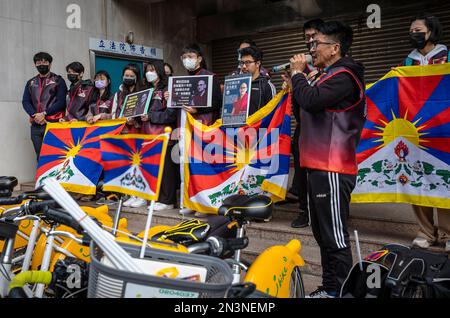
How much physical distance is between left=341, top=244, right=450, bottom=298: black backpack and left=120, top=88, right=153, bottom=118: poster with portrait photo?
4119 mm

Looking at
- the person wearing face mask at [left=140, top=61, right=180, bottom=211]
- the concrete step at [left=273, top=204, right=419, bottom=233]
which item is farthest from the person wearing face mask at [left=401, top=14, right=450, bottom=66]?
the person wearing face mask at [left=140, top=61, right=180, bottom=211]

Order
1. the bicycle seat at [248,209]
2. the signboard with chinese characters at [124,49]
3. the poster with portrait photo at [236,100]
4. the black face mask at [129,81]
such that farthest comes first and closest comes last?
the signboard with chinese characters at [124,49]
the black face mask at [129,81]
the poster with portrait photo at [236,100]
the bicycle seat at [248,209]

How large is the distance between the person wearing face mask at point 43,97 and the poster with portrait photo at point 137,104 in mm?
1693

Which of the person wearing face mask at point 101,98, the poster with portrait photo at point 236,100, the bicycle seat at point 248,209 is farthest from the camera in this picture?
the person wearing face mask at point 101,98

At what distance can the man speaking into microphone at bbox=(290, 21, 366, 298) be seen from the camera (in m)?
3.27

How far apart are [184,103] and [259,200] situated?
3.12 meters

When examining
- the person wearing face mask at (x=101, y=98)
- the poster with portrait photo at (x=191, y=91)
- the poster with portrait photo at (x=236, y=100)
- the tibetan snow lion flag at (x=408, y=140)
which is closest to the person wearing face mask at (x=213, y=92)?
the poster with portrait photo at (x=191, y=91)

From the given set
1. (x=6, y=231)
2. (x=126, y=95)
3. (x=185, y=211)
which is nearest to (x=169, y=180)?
(x=185, y=211)

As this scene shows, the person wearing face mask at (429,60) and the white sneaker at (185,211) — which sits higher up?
the person wearing face mask at (429,60)

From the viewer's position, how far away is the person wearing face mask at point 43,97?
7660 mm

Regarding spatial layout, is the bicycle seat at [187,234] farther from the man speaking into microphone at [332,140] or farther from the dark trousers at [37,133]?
the dark trousers at [37,133]

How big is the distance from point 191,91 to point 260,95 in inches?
34.2

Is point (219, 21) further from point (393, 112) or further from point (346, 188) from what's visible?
point (346, 188)
